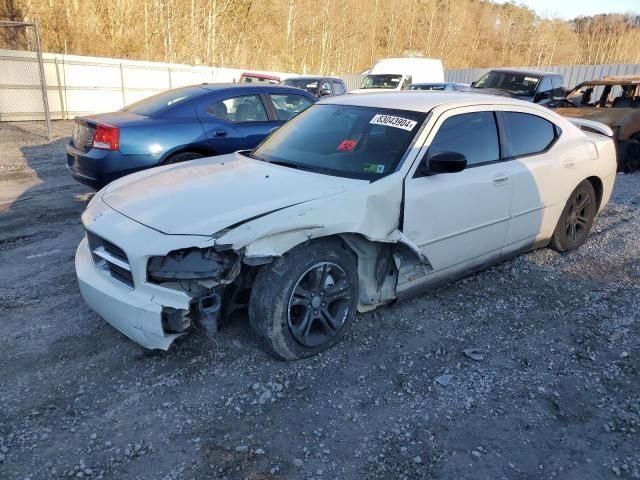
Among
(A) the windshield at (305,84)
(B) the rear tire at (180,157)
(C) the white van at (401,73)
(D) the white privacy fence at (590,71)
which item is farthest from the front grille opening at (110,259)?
(D) the white privacy fence at (590,71)

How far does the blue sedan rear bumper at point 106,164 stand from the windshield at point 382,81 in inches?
551

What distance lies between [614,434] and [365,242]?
70.0 inches

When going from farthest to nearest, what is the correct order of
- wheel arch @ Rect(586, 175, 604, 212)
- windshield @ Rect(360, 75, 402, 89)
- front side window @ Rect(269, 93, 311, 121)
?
1. windshield @ Rect(360, 75, 402, 89)
2. front side window @ Rect(269, 93, 311, 121)
3. wheel arch @ Rect(586, 175, 604, 212)

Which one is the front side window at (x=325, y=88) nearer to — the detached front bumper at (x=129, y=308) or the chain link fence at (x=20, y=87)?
the chain link fence at (x=20, y=87)

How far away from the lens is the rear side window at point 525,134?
13.7 ft

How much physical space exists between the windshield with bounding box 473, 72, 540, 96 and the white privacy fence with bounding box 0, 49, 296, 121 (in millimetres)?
11547

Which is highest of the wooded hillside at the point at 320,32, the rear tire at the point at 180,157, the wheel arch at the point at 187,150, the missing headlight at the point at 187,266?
the wooded hillside at the point at 320,32

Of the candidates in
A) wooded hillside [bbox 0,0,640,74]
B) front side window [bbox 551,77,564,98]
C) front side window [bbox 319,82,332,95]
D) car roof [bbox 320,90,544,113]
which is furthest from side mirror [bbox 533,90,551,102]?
wooded hillside [bbox 0,0,640,74]

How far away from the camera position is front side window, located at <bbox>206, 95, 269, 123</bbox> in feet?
20.9

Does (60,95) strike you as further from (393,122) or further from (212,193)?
(393,122)

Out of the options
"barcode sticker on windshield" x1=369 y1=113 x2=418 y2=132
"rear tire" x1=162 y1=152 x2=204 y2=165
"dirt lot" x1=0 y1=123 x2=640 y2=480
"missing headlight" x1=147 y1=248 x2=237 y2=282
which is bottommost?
"dirt lot" x1=0 y1=123 x2=640 y2=480

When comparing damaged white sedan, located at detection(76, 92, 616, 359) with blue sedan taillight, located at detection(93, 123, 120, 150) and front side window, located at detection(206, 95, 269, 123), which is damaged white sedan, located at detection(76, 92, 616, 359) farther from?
front side window, located at detection(206, 95, 269, 123)

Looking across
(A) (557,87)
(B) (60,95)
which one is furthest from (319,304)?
(B) (60,95)

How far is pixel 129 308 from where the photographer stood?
2766 mm
